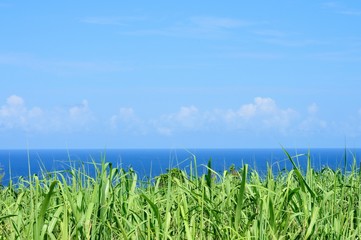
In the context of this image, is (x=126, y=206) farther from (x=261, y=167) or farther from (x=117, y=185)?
(x=261, y=167)

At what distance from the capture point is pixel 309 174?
19.7ft

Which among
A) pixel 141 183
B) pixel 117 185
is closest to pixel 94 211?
pixel 117 185

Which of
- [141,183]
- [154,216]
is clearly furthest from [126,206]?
[141,183]

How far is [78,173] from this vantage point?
5.68 m

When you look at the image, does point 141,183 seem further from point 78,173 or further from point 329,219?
point 329,219

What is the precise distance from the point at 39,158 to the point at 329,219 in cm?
255

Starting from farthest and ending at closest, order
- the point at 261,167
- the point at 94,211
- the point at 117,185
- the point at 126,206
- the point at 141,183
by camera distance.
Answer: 1. the point at 261,167
2. the point at 141,183
3. the point at 117,185
4. the point at 126,206
5. the point at 94,211

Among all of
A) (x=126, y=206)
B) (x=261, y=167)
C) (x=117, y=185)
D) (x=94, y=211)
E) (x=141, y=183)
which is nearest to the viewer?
(x=94, y=211)

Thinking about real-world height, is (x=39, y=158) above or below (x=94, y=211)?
above

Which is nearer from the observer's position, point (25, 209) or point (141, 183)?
point (25, 209)

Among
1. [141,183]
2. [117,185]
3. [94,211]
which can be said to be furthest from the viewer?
[141,183]

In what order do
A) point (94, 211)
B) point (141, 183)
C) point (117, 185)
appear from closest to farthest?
1. point (94, 211)
2. point (117, 185)
3. point (141, 183)

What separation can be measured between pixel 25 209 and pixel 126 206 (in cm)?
110

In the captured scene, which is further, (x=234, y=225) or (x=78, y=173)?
(x=78, y=173)
